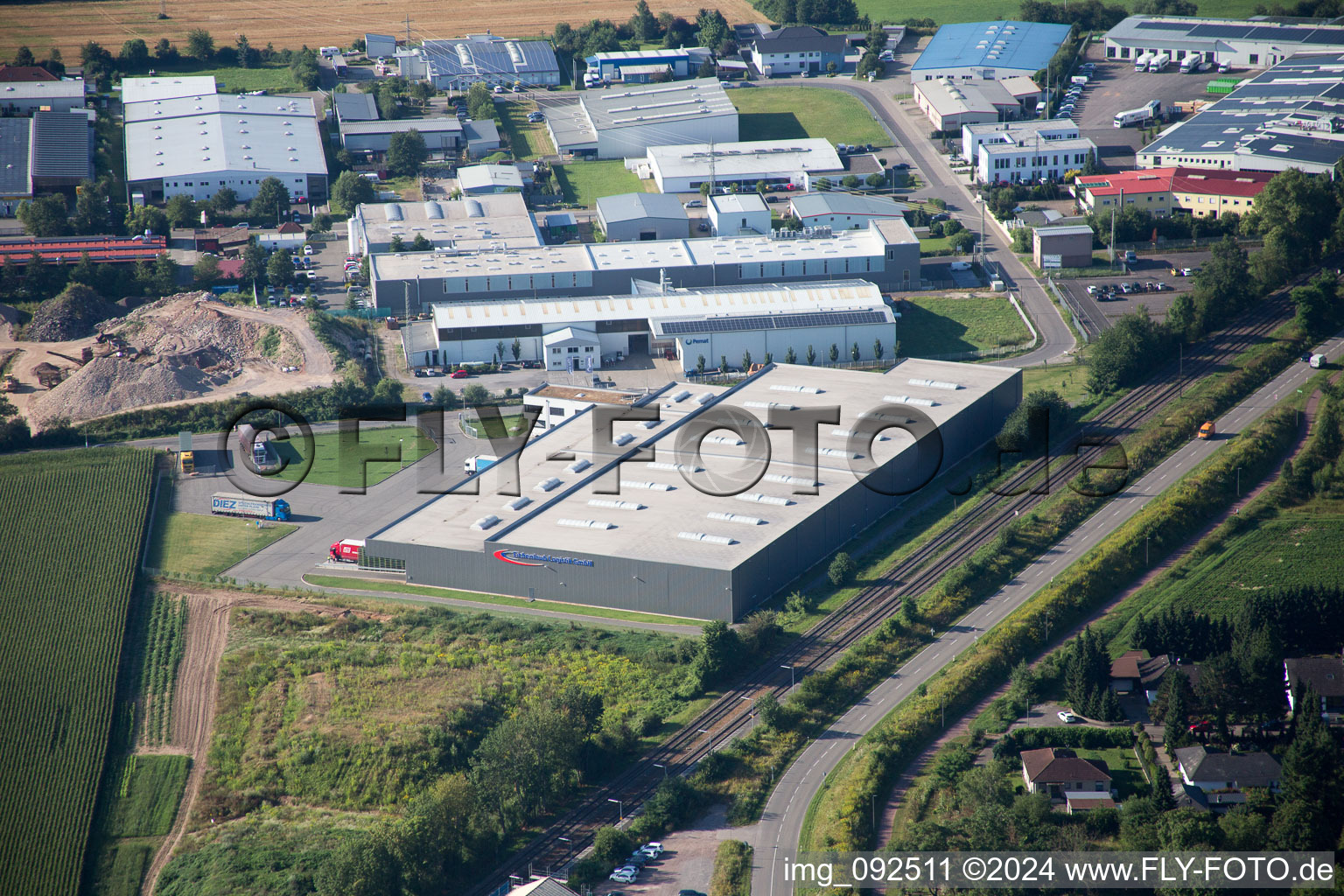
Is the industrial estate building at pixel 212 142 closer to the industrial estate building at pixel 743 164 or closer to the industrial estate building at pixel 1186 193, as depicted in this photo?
the industrial estate building at pixel 743 164

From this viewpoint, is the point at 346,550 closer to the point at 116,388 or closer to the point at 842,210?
the point at 116,388

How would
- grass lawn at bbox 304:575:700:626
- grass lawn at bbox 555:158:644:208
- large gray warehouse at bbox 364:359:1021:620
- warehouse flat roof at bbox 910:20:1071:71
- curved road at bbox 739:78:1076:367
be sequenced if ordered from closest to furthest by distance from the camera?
grass lawn at bbox 304:575:700:626 → large gray warehouse at bbox 364:359:1021:620 → curved road at bbox 739:78:1076:367 → grass lawn at bbox 555:158:644:208 → warehouse flat roof at bbox 910:20:1071:71

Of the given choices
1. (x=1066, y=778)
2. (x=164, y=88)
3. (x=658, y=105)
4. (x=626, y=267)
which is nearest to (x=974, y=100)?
(x=658, y=105)

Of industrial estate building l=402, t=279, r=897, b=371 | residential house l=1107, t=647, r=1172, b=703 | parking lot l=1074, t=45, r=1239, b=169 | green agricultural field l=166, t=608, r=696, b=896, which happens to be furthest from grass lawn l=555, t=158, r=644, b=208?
residential house l=1107, t=647, r=1172, b=703

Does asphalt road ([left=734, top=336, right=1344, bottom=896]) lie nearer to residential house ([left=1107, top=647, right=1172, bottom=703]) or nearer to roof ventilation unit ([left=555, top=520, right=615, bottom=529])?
residential house ([left=1107, top=647, right=1172, bottom=703])

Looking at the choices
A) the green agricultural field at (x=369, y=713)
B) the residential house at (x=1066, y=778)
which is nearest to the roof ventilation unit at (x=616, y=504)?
the green agricultural field at (x=369, y=713)

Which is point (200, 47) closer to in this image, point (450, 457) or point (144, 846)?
point (450, 457)
